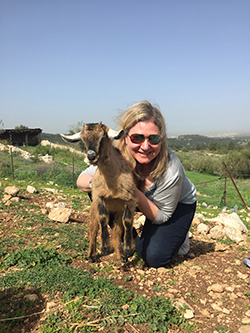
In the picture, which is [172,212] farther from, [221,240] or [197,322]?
[221,240]

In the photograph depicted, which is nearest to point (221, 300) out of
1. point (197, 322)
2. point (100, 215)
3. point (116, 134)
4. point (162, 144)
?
point (197, 322)

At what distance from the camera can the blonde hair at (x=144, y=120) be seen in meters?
3.52

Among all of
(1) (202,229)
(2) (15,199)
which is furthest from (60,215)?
(1) (202,229)

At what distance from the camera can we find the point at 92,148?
8.91 feet

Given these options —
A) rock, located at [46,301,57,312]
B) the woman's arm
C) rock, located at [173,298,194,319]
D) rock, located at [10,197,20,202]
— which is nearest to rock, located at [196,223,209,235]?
the woman's arm

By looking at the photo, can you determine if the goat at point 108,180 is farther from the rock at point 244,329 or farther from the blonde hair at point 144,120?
the rock at point 244,329

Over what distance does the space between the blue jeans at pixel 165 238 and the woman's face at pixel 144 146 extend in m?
1.26

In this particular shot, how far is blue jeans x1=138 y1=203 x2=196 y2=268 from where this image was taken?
402 centimetres

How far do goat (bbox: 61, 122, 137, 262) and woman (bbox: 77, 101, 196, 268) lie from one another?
31 cm

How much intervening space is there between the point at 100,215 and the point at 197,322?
1731mm

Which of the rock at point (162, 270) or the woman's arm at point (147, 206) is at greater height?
the woman's arm at point (147, 206)

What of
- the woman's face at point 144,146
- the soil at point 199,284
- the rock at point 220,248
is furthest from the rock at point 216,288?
the woman's face at point 144,146

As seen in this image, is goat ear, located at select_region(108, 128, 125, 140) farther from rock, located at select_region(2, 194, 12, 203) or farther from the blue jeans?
rock, located at select_region(2, 194, 12, 203)

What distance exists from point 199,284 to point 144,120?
2542 millimetres
